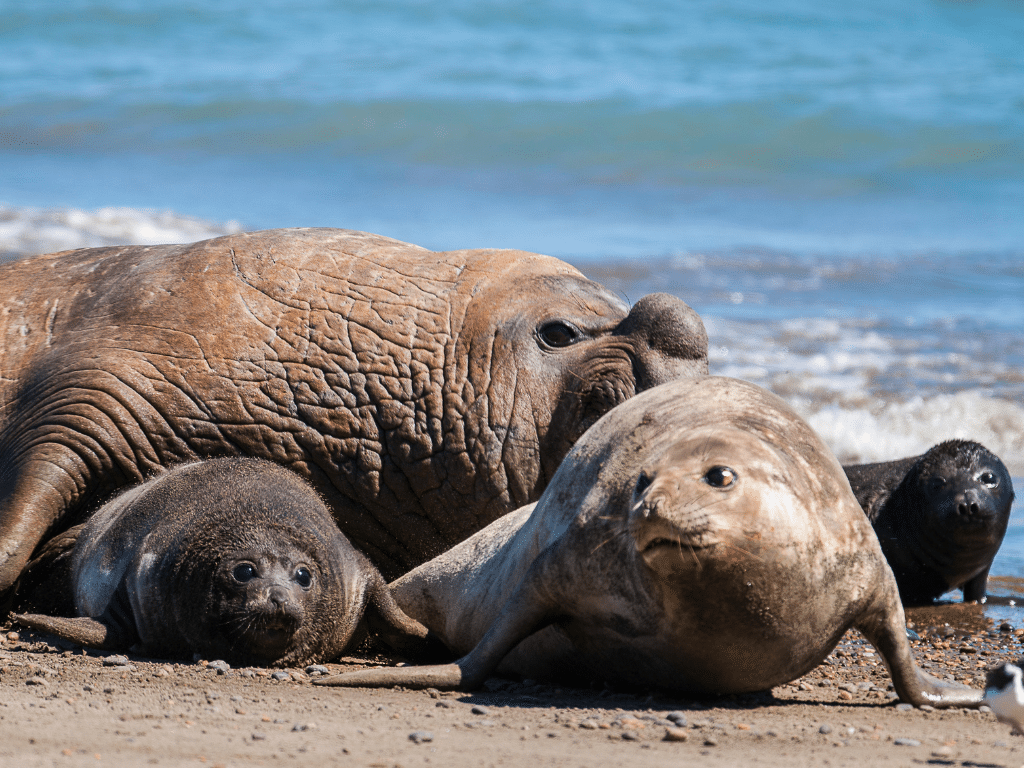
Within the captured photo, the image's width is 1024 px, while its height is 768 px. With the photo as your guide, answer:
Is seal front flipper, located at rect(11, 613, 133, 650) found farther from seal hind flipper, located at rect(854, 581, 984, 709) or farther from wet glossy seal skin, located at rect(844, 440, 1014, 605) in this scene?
wet glossy seal skin, located at rect(844, 440, 1014, 605)

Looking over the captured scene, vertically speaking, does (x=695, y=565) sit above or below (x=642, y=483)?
below

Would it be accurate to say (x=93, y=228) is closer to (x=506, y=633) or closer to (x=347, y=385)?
(x=347, y=385)

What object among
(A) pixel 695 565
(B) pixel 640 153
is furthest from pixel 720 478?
(B) pixel 640 153

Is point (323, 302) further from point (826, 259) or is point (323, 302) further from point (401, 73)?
point (401, 73)

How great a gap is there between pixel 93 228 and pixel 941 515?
1227 centimetres

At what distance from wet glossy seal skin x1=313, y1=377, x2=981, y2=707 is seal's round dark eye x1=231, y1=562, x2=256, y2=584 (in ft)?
1.81

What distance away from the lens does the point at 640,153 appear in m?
24.6

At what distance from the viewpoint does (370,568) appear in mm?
5777

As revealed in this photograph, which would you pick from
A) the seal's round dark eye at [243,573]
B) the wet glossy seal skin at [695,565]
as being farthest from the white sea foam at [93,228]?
the wet glossy seal skin at [695,565]

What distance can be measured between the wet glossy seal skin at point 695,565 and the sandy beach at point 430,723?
0.13m

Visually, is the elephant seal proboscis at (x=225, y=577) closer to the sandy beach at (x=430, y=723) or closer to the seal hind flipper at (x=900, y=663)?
the sandy beach at (x=430, y=723)

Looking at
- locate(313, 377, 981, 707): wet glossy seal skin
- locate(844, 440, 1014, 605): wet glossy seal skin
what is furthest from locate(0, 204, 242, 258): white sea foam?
locate(313, 377, 981, 707): wet glossy seal skin

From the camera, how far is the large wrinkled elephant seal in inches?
250

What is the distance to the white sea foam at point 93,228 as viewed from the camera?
621 inches
